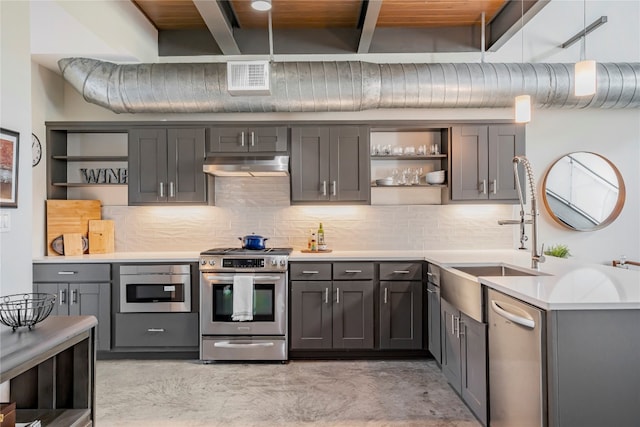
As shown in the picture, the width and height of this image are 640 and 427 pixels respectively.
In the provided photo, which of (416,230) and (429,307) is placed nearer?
(429,307)

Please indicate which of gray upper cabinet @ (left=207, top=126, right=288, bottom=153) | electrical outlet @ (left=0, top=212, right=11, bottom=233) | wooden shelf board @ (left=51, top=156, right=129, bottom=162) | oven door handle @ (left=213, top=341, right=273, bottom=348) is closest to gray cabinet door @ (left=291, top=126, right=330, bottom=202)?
gray upper cabinet @ (left=207, top=126, right=288, bottom=153)

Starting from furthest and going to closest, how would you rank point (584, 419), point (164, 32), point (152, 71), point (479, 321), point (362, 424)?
point (164, 32)
point (152, 71)
point (362, 424)
point (479, 321)
point (584, 419)

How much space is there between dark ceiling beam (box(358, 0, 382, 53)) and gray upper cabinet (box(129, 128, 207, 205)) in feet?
6.16

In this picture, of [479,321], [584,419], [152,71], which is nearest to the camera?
[584,419]

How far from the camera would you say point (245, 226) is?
4.57 metres

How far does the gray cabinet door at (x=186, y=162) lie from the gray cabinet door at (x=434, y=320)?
8.11 ft

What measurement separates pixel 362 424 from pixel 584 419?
1.36 meters

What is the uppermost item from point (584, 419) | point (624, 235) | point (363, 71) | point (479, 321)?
point (363, 71)

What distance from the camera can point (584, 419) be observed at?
5.76 ft

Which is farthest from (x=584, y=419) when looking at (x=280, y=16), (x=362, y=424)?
(x=280, y=16)

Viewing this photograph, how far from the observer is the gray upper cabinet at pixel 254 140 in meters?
4.25

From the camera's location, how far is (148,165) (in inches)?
167

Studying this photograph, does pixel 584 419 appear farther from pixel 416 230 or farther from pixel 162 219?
pixel 162 219

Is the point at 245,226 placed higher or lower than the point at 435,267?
higher
